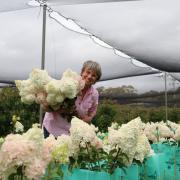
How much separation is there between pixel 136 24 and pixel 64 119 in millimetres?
3451

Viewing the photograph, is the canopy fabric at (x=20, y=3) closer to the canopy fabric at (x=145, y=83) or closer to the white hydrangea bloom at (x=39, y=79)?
the white hydrangea bloom at (x=39, y=79)

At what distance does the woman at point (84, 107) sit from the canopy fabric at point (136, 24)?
7.46 ft

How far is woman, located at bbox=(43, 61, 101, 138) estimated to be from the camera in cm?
262

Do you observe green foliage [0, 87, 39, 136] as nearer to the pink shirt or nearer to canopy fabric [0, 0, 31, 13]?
canopy fabric [0, 0, 31, 13]

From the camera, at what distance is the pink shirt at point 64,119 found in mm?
2613


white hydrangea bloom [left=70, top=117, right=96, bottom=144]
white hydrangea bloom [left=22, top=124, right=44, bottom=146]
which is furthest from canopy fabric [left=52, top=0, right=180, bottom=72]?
white hydrangea bloom [left=22, top=124, right=44, bottom=146]

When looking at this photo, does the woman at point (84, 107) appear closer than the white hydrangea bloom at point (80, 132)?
No

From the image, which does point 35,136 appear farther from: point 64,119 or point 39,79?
point 64,119

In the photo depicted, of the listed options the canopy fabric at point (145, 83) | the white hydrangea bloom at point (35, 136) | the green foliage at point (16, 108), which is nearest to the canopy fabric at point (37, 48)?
the green foliage at point (16, 108)

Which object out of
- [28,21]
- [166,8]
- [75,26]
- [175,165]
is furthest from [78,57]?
[175,165]

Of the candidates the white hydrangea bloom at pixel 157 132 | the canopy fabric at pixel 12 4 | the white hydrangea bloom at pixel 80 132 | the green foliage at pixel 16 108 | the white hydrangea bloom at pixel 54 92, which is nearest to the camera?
the white hydrangea bloom at pixel 80 132

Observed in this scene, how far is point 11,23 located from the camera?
6.23 meters

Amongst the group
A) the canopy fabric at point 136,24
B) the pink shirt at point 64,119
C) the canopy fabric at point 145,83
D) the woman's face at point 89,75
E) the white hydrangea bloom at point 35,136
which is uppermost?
the canopy fabric at point 145,83

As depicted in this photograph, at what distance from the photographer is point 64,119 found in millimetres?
2584
